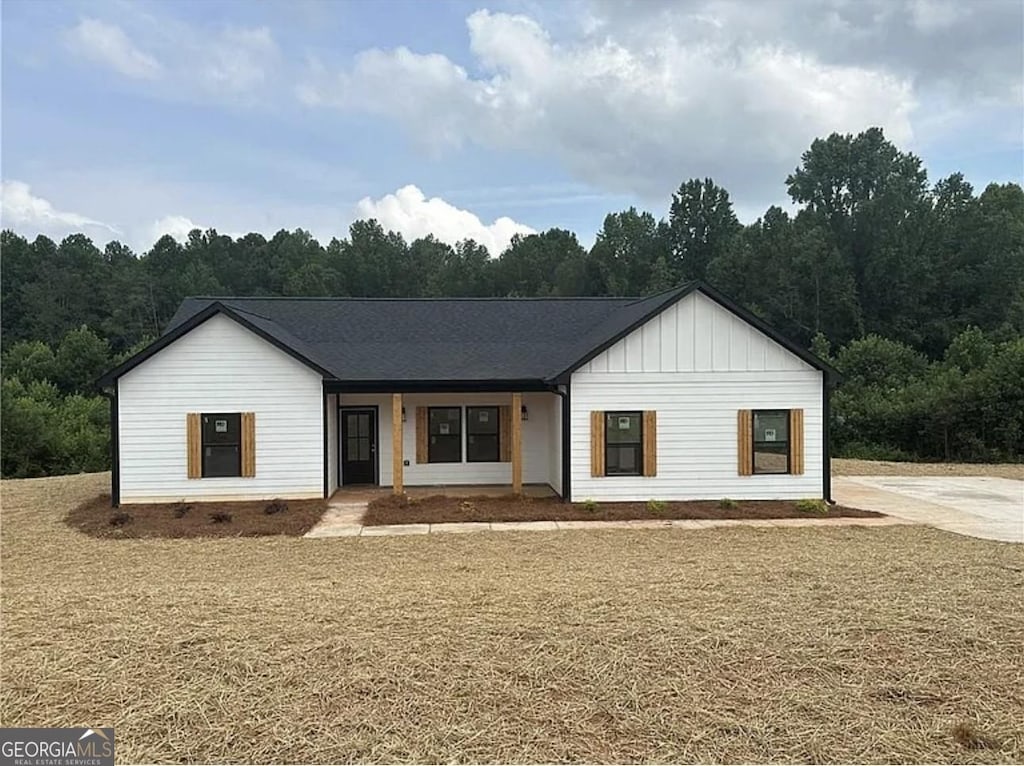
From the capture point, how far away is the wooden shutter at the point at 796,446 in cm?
1438

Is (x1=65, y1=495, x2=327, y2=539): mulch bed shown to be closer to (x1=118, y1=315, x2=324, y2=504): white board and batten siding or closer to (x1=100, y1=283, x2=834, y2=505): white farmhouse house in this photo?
(x1=118, y1=315, x2=324, y2=504): white board and batten siding

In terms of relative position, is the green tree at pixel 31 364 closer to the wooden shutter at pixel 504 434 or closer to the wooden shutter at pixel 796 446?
the wooden shutter at pixel 504 434

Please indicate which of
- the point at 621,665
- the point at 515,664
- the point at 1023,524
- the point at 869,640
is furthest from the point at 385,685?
the point at 1023,524

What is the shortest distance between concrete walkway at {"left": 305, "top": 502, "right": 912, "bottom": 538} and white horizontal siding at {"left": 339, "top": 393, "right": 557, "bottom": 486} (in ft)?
11.9

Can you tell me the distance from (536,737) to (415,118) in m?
18.4

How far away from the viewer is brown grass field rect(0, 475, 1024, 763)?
448cm

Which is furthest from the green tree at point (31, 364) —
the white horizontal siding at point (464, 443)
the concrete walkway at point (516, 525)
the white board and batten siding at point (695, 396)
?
the white board and batten siding at point (695, 396)

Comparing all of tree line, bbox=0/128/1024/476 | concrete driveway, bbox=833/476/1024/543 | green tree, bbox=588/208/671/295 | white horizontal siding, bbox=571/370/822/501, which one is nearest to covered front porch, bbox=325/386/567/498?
white horizontal siding, bbox=571/370/822/501

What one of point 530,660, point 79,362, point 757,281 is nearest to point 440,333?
point 530,660

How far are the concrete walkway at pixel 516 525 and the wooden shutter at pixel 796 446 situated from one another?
1730 millimetres

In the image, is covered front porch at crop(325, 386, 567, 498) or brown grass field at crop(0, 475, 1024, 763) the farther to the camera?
covered front porch at crop(325, 386, 567, 498)

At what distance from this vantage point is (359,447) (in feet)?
55.2

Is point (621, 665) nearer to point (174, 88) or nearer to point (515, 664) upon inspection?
point (515, 664)

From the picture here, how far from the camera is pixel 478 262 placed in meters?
61.7
